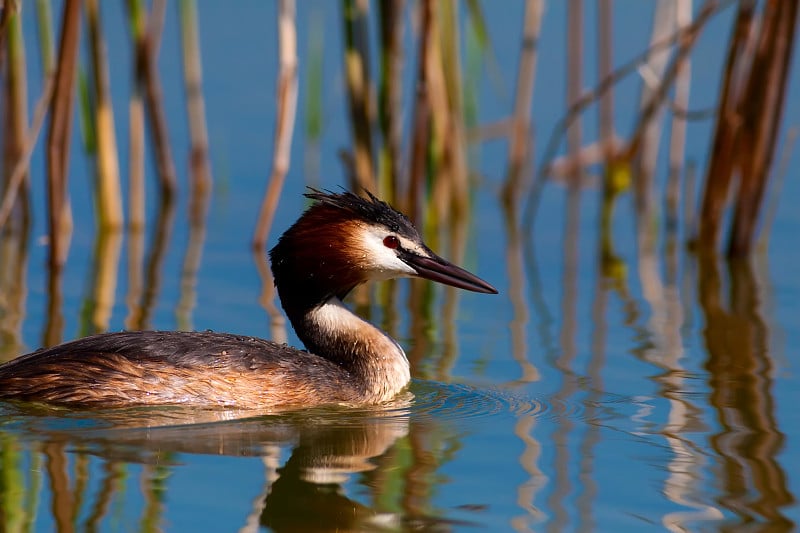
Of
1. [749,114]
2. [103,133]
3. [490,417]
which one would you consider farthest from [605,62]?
[490,417]

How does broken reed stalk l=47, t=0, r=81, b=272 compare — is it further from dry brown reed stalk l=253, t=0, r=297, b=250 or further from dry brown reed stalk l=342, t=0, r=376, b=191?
dry brown reed stalk l=342, t=0, r=376, b=191

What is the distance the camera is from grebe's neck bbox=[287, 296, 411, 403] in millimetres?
6465

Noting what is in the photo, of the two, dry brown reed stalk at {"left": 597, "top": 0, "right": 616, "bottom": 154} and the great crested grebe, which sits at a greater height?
dry brown reed stalk at {"left": 597, "top": 0, "right": 616, "bottom": 154}

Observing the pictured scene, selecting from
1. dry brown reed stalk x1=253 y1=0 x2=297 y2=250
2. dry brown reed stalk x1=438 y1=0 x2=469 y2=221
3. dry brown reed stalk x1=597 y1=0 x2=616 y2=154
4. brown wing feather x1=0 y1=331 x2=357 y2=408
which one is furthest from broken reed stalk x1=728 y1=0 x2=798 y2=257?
brown wing feather x1=0 y1=331 x2=357 y2=408

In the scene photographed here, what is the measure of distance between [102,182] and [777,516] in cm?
633

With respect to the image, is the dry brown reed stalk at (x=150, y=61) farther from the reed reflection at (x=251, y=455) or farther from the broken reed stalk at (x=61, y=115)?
the reed reflection at (x=251, y=455)

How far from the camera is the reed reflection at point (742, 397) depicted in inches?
193

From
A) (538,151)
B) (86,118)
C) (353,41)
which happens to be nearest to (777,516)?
(353,41)

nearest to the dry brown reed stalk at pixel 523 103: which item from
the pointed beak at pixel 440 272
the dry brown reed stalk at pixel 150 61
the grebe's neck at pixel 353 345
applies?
the dry brown reed stalk at pixel 150 61

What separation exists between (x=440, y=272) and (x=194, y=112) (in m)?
4.84

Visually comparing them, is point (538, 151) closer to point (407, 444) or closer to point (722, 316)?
point (722, 316)

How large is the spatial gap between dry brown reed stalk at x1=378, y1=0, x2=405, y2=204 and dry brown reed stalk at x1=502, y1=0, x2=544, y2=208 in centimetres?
131

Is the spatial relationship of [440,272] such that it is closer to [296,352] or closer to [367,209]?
[367,209]

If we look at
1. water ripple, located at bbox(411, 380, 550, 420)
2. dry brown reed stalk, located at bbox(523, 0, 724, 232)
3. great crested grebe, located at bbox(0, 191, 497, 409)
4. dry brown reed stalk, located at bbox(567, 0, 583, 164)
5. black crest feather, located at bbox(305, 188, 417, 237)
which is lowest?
water ripple, located at bbox(411, 380, 550, 420)
